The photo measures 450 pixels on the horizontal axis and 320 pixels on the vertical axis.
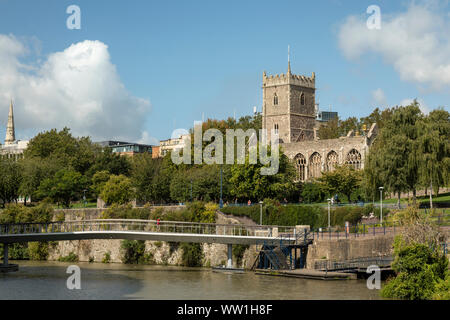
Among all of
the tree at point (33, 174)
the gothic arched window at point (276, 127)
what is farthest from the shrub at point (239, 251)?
the gothic arched window at point (276, 127)

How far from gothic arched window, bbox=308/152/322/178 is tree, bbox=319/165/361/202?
1581 centimetres

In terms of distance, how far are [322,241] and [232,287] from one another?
7.82 meters

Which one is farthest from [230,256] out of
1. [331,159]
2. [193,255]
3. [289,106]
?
[289,106]

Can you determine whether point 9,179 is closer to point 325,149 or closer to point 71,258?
point 71,258

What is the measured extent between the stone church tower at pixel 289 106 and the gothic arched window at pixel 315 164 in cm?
1365

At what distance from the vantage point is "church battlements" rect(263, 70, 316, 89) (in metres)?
103

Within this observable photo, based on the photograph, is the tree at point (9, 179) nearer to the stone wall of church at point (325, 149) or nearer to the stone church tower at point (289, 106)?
the stone wall of church at point (325, 149)

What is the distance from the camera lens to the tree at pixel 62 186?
8575cm

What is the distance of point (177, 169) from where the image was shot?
88.6 metres

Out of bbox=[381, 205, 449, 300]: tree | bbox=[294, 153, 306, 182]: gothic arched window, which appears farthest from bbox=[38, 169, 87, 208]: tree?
bbox=[381, 205, 449, 300]: tree

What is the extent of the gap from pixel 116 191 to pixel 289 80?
3546cm

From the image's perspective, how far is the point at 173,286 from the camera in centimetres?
4200
